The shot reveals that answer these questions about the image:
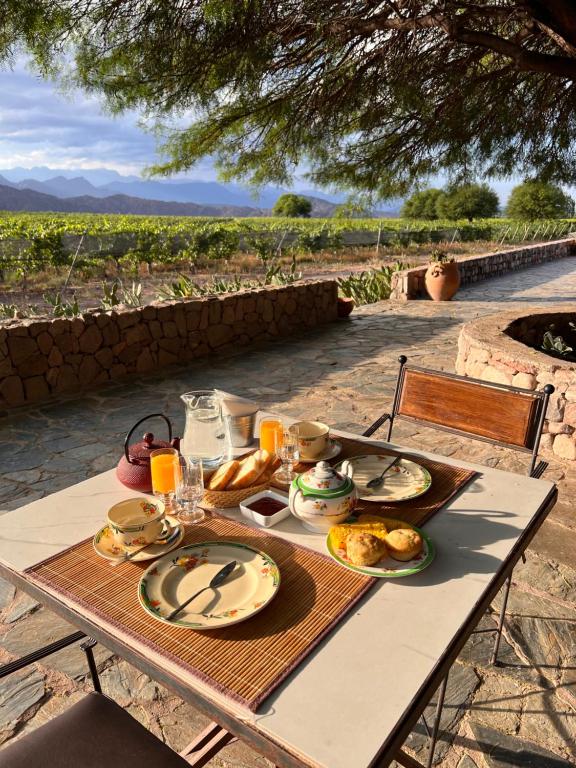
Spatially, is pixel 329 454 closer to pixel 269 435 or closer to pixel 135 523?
pixel 269 435

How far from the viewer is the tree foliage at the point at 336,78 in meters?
4.06

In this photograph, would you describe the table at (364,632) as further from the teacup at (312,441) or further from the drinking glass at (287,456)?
the teacup at (312,441)

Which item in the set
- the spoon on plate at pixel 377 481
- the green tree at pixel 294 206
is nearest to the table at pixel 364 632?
the spoon on plate at pixel 377 481

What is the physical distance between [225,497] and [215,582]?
324 millimetres

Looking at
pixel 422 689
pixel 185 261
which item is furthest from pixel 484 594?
pixel 185 261

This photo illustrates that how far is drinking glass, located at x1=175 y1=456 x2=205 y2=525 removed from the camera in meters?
1.37

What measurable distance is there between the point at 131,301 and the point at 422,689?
5529 mm

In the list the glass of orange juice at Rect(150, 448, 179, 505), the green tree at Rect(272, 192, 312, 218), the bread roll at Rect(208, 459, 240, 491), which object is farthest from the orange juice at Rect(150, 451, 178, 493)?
the green tree at Rect(272, 192, 312, 218)

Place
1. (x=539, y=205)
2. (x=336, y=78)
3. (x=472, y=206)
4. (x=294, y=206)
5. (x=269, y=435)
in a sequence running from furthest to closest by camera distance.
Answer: (x=294, y=206) < (x=472, y=206) < (x=539, y=205) < (x=336, y=78) < (x=269, y=435)

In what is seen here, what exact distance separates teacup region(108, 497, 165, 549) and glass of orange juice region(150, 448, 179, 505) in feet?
0.39

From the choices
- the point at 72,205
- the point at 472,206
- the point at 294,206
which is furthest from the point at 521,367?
the point at 72,205

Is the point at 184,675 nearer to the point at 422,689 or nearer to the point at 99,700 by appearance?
the point at 422,689

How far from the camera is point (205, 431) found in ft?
5.18

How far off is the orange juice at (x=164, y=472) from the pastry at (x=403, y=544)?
1.91 feet
